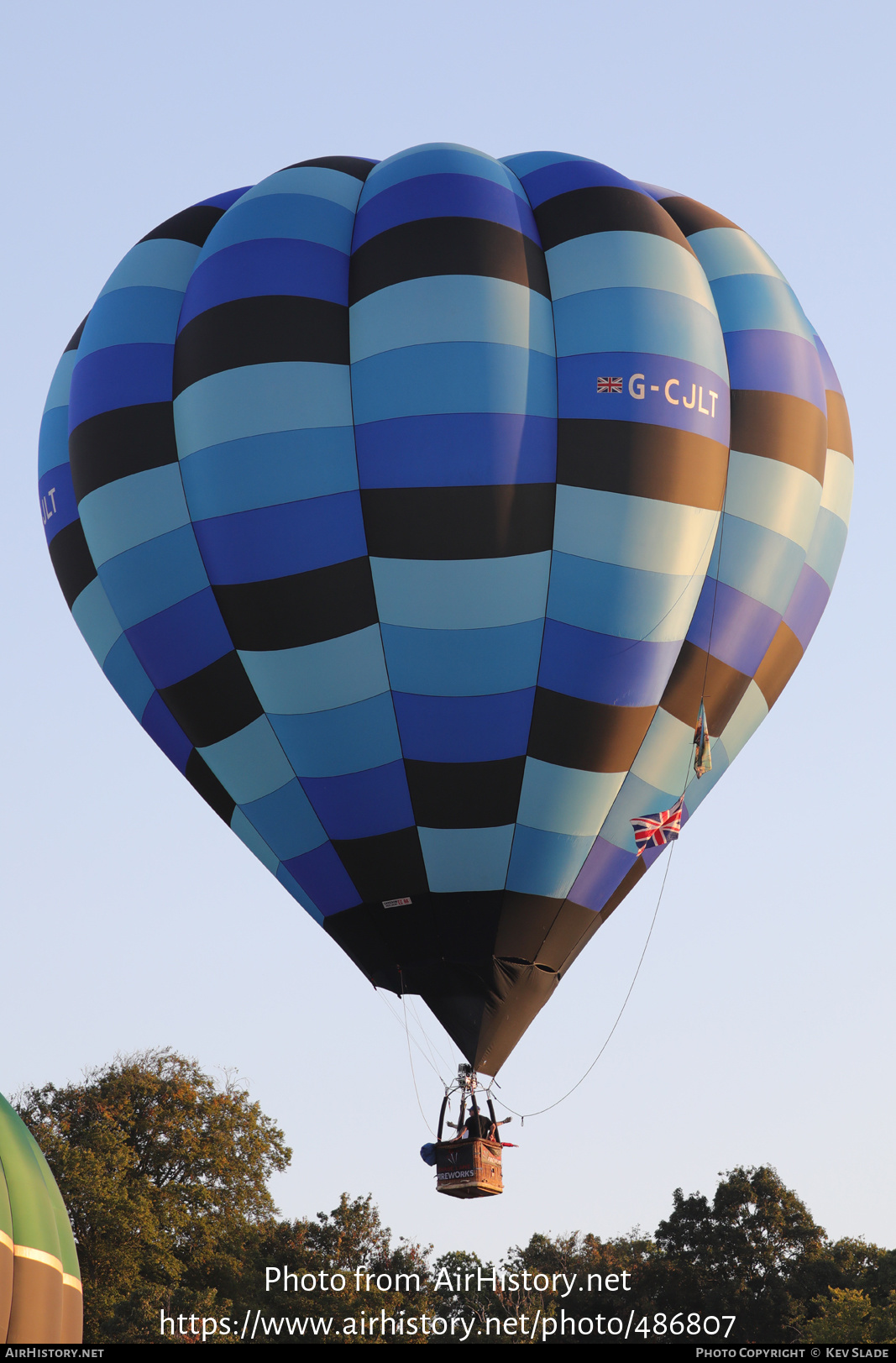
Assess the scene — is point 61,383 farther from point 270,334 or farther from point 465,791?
point 465,791

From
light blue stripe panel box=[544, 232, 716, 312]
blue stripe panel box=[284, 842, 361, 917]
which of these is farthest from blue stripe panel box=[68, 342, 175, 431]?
blue stripe panel box=[284, 842, 361, 917]

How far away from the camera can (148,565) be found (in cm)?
1291

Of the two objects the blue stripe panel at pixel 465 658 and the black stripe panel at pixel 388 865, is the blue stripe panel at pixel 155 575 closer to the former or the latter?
the blue stripe panel at pixel 465 658

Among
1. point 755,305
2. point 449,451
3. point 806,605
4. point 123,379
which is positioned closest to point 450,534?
point 449,451

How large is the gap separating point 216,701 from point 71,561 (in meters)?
2.43

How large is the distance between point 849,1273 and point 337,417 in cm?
2473

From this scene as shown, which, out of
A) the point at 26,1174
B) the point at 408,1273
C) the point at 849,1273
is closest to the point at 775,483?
the point at 26,1174

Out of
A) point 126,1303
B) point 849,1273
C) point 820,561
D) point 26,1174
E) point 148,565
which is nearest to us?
point 26,1174

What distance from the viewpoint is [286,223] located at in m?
13.0

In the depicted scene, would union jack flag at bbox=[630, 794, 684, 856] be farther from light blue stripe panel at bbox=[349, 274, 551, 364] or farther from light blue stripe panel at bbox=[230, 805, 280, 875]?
light blue stripe panel at bbox=[349, 274, 551, 364]

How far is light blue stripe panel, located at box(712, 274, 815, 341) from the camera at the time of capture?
13.5 meters

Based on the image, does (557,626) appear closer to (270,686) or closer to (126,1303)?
(270,686)

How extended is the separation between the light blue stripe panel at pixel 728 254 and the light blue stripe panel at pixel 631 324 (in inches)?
46.8

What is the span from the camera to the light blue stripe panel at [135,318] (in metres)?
13.4
